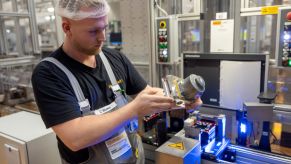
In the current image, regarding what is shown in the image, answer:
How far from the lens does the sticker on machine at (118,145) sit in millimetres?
1133

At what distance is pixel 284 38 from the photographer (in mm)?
1619

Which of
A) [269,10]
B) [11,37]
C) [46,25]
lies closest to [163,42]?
[269,10]

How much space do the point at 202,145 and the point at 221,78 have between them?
540mm

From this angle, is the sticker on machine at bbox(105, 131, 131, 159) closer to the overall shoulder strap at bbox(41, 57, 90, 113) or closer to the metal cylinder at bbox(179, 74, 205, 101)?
the overall shoulder strap at bbox(41, 57, 90, 113)

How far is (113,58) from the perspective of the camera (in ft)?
4.21

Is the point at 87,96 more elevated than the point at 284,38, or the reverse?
the point at 284,38

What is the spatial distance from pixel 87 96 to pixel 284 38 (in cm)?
135


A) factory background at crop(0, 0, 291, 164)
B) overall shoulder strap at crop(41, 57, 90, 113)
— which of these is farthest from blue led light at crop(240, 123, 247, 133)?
overall shoulder strap at crop(41, 57, 90, 113)

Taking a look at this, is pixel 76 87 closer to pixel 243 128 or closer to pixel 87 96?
pixel 87 96

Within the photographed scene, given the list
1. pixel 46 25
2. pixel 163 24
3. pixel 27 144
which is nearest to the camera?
pixel 27 144

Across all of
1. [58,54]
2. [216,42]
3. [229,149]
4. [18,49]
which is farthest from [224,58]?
[18,49]

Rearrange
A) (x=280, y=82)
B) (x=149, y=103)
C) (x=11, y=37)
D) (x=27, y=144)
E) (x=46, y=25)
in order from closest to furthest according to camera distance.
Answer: (x=149, y=103) → (x=27, y=144) → (x=280, y=82) → (x=11, y=37) → (x=46, y=25)

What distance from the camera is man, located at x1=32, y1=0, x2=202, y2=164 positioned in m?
0.93

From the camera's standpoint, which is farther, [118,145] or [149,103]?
[118,145]
